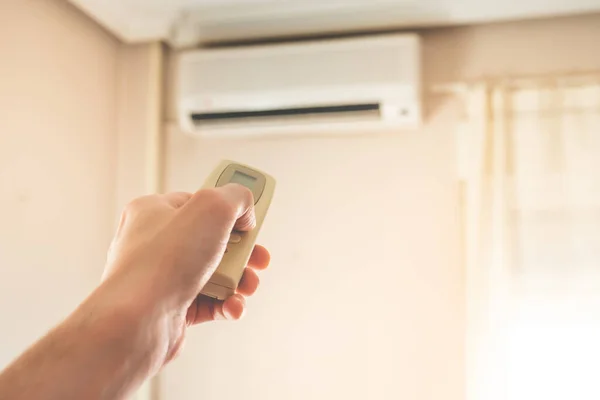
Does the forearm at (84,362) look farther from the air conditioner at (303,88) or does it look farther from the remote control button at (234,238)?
the air conditioner at (303,88)

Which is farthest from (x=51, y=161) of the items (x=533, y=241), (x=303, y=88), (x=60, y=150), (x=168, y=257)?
(x=533, y=241)

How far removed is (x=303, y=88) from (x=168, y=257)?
3.38 feet

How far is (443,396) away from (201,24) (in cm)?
121

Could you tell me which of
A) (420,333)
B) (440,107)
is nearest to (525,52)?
(440,107)

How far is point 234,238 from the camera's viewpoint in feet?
2.88

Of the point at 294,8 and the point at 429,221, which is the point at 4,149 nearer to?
the point at 294,8

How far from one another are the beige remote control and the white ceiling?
2.65 ft

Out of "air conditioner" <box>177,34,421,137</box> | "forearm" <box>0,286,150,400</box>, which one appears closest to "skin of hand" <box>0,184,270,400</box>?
"forearm" <box>0,286,150,400</box>

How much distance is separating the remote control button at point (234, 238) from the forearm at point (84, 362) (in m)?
0.24

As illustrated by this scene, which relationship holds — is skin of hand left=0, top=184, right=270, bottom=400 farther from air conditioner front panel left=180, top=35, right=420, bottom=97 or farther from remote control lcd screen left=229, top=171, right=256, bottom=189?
air conditioner front panel left=180, top=35, right=420, bottom=97

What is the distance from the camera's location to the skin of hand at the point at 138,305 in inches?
23.4

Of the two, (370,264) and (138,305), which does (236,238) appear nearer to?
(138,305)

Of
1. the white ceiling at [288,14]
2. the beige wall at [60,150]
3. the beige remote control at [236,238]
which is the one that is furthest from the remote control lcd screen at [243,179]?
the white ceiling at [288,14]

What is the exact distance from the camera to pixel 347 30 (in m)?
1.75
